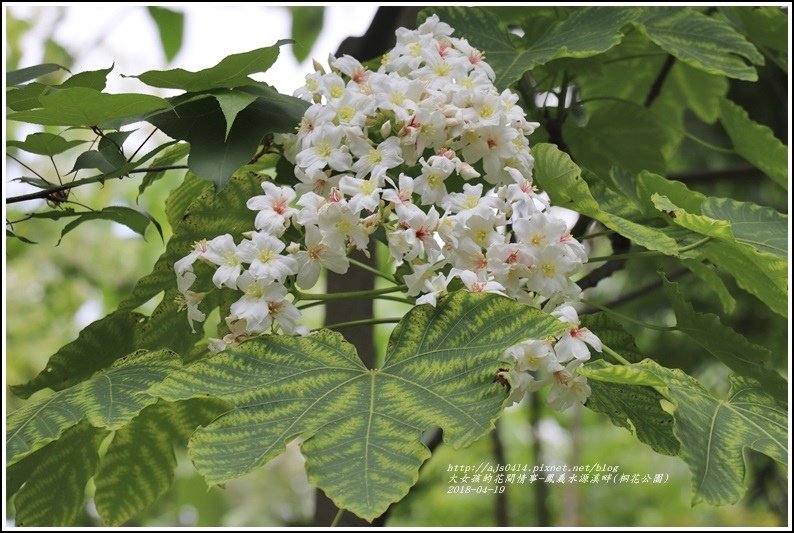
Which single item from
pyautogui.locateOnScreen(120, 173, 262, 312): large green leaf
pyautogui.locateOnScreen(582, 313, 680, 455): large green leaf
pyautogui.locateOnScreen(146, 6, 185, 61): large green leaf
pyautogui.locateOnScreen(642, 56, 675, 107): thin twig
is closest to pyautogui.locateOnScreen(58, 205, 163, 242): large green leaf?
pyautogui.locateOnScreen(120, 173, 262, 312): large green leaf

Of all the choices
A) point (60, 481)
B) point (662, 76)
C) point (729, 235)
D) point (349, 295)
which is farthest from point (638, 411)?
point (662, 76)

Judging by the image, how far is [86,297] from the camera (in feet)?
15.0

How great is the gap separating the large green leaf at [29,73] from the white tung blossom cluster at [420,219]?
273 mm

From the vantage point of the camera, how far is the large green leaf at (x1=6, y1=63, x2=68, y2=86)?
939 mm

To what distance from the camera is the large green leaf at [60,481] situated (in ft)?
3.19

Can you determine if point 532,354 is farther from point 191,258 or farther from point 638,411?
point 191,258

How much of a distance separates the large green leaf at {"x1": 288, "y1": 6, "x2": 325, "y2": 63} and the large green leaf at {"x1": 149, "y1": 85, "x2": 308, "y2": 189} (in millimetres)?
886

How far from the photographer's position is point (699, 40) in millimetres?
1128

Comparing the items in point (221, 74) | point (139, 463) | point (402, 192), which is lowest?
point (139, 463)

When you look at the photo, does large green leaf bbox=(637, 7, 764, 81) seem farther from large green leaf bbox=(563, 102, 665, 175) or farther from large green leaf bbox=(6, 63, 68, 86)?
large green leaf bbox=(6, 63, 68, 86)

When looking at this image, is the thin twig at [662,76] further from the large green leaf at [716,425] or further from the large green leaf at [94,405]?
the large green leaf at [94,405]

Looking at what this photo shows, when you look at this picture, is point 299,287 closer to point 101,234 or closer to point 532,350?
point 532,350

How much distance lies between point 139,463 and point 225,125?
41 centimetres

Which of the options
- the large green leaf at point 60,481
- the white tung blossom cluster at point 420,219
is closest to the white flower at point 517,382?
the white tung blossom cluster at point 420,219
